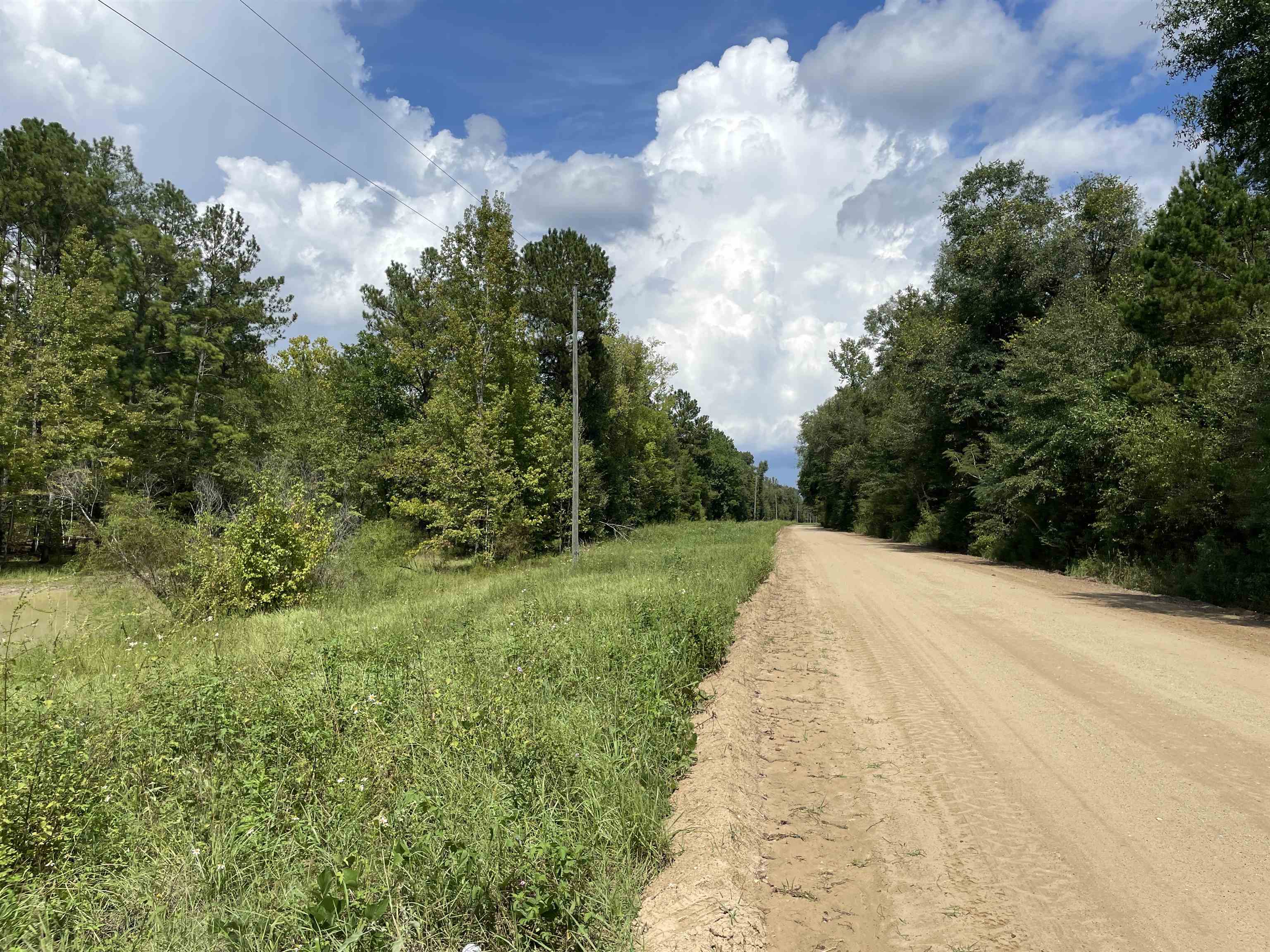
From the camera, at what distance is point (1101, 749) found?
17.5 feet

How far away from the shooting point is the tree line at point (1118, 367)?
43.4ft

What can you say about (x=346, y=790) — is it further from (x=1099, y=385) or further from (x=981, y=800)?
(x=1099, y=385)

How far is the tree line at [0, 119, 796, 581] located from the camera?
2503cm

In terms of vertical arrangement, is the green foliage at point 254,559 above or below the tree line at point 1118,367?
below

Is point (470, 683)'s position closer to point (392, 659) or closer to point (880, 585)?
point (392, 659)

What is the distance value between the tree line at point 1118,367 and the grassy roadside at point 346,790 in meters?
12.9

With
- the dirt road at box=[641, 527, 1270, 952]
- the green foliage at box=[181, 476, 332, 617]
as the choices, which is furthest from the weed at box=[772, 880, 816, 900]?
the green foliage at box=[181, 476, 332, 617]

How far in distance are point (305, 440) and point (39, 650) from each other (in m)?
28.1

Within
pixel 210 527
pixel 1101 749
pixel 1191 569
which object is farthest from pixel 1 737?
pixel 1191 569

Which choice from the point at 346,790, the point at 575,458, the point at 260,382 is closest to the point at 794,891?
the point at 346,790

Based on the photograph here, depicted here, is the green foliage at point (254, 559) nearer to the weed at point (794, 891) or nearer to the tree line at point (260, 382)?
the tree line at point (260, 382)

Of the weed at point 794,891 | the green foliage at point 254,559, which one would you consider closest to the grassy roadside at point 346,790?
the weed at point 794,891

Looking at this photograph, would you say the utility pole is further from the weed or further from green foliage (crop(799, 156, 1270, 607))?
the weed

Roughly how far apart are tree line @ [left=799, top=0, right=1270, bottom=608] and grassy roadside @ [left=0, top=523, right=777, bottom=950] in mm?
12873
